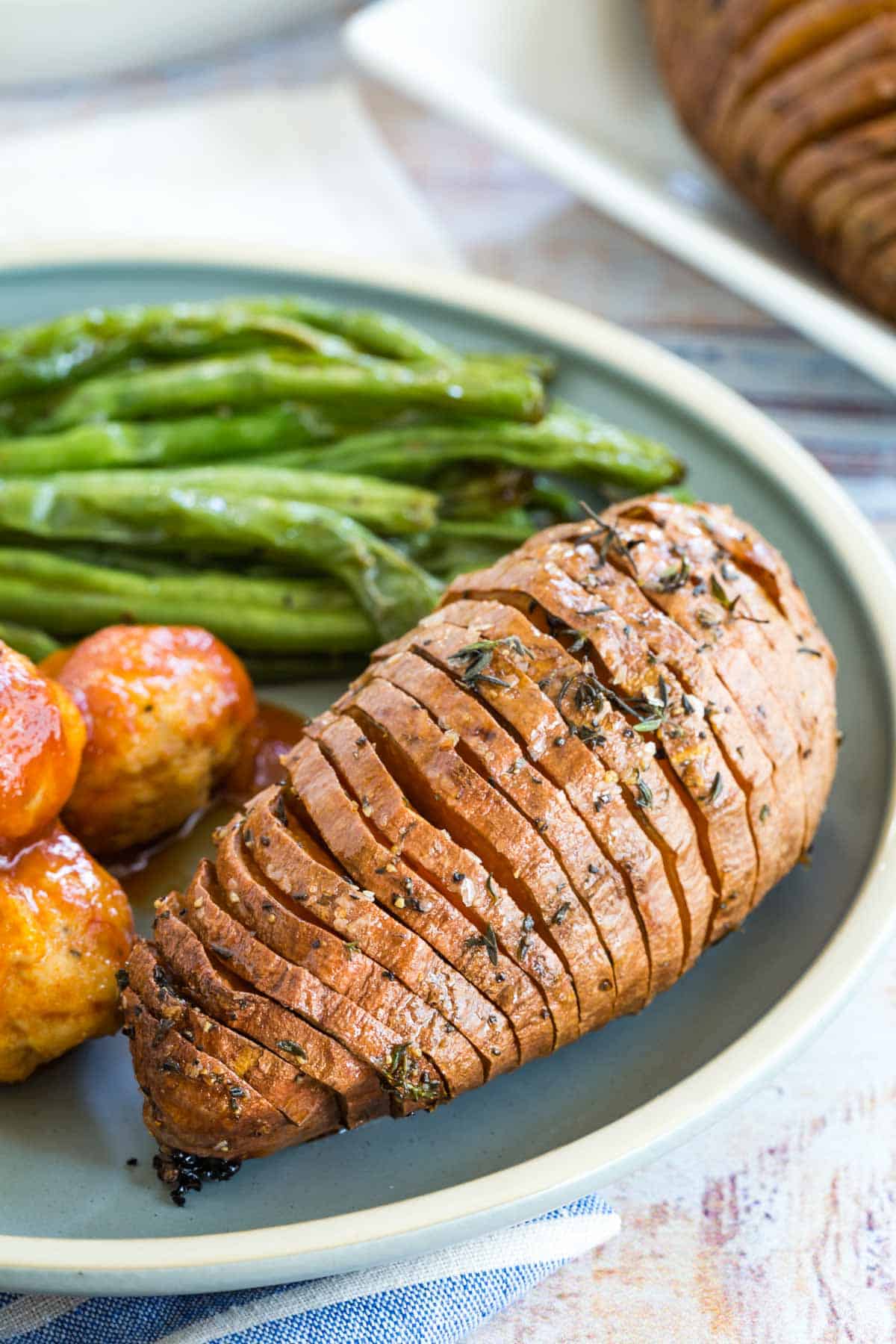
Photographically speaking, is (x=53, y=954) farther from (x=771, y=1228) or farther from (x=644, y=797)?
(x=771, y=1228)

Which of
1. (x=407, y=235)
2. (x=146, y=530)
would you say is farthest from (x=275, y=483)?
(x=407, y=235)

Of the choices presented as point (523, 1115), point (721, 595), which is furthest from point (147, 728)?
point (721, 595)

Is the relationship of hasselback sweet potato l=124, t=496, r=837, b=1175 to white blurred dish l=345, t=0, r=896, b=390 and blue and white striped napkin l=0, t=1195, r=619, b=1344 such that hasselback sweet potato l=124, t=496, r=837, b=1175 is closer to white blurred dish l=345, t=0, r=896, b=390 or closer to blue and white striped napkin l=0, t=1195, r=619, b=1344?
blue and white striped napkin l=0, t=1195, r=619, b=1344

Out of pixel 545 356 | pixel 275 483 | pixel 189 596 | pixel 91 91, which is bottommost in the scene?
pixel 91 91

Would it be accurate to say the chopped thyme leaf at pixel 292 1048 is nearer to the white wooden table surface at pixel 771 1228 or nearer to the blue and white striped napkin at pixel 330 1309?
the blue and white striped napkin at pixel 330 1309

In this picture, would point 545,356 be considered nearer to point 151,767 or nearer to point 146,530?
point 146,530

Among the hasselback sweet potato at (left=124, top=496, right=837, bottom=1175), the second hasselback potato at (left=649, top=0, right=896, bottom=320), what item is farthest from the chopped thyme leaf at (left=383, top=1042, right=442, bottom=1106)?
the second hasselback potato at (left=649, top=0, right=896, bottom=320)
